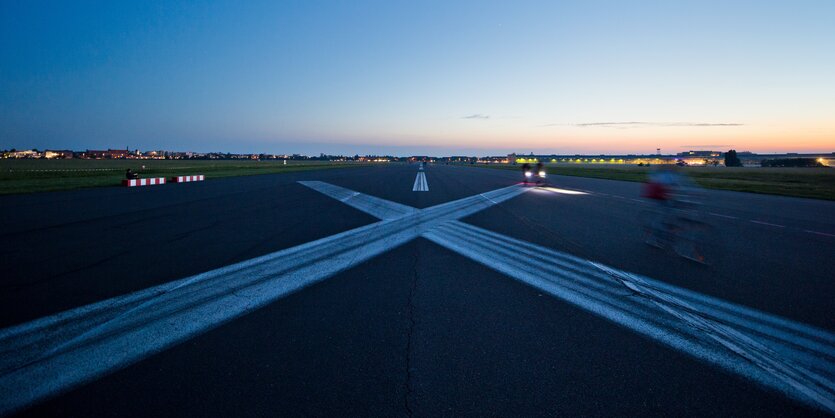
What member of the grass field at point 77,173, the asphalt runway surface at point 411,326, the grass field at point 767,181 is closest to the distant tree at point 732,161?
the grass field at point 767,181

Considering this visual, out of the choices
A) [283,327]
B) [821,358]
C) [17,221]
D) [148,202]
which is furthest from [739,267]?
[148,202]

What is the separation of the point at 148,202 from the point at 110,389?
15135 mm

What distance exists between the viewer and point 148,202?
1549 centimetres

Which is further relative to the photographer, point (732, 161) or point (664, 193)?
point (732, 161)

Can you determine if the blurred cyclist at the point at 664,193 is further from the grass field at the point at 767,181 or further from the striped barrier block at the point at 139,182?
the striped barrier block at the point at 139,182

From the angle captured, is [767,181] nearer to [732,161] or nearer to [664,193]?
[664,193]

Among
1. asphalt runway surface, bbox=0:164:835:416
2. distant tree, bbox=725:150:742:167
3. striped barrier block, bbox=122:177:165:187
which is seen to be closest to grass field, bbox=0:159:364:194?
striped barrier block, bbox=122:177:165:187

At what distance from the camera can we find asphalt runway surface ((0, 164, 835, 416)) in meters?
2.85

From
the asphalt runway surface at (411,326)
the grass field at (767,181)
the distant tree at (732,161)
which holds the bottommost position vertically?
the asphalt runway surface at (411,326)

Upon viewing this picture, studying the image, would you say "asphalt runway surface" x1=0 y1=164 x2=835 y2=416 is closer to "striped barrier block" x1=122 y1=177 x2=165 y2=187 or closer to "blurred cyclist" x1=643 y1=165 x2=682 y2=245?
"blurred cyclist" x1=643 y1=165 x2=682 y2=245

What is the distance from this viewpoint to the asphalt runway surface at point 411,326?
2.85 metres

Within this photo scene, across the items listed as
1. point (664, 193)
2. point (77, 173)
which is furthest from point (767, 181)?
point (77, 173)

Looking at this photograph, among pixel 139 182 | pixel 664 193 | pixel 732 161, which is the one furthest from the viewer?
pixel 732 161

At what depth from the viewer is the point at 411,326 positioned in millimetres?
4035
